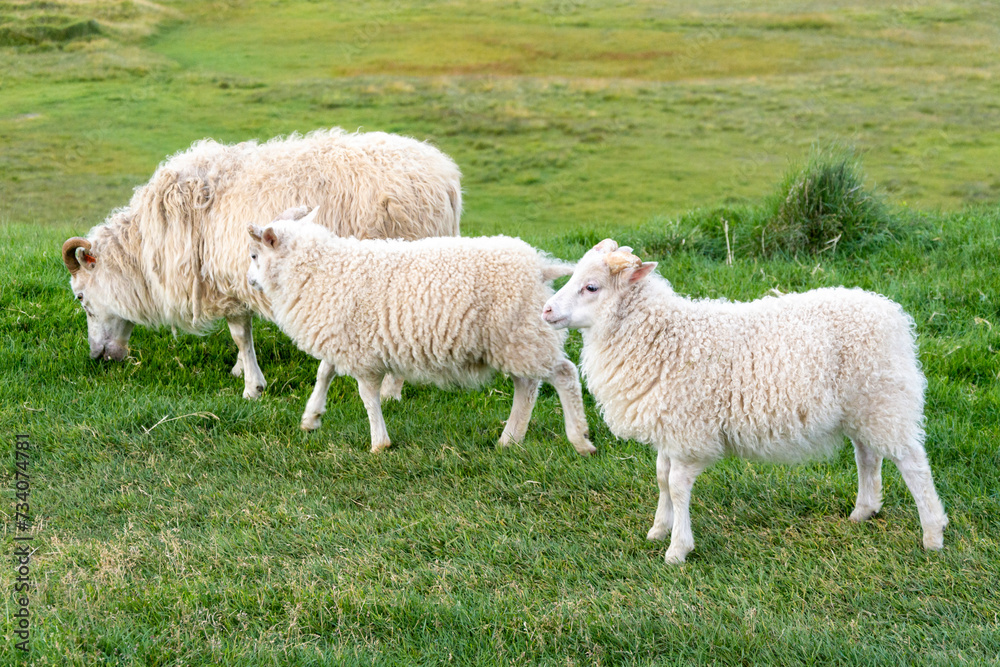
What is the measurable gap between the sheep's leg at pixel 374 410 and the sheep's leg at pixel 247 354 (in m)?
1.59

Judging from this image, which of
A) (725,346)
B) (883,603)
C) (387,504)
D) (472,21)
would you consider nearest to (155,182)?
(387,504)

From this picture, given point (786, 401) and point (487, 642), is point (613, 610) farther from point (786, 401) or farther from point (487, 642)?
point (786, 401)

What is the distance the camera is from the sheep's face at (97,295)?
739 cm

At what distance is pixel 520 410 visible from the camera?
582cm

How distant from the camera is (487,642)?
12.3ft

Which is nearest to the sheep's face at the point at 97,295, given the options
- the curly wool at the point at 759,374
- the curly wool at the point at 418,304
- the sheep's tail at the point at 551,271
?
the curly wool at the point at 418,304

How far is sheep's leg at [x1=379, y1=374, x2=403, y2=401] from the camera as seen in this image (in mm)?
6805

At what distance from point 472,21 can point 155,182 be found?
74.8 ft

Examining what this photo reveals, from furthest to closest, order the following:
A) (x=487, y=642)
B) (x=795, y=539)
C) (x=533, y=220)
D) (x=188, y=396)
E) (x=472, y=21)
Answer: (x=472, y=21)
(x=533, y=220)
(x=188, y=396)
(x=795, y=539)
(x=487, y=642)

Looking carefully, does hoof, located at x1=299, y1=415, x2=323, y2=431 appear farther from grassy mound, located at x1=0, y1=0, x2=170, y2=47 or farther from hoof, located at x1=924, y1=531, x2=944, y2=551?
grassy mound, located at x1=0, y1=0, x2=170, y2=47

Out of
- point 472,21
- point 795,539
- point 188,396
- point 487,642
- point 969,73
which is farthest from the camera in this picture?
point 472,21

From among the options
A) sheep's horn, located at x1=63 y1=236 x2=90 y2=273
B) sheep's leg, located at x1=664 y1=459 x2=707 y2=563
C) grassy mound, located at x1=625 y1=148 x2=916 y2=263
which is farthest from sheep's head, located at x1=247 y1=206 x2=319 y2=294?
grassy mound, located at x1=625 y1=148 x2=916 y2=263

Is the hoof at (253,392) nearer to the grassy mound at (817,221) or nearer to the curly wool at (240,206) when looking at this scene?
the curly wool at (240,206)

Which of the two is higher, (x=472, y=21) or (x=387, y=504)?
(x=472, y=21)
